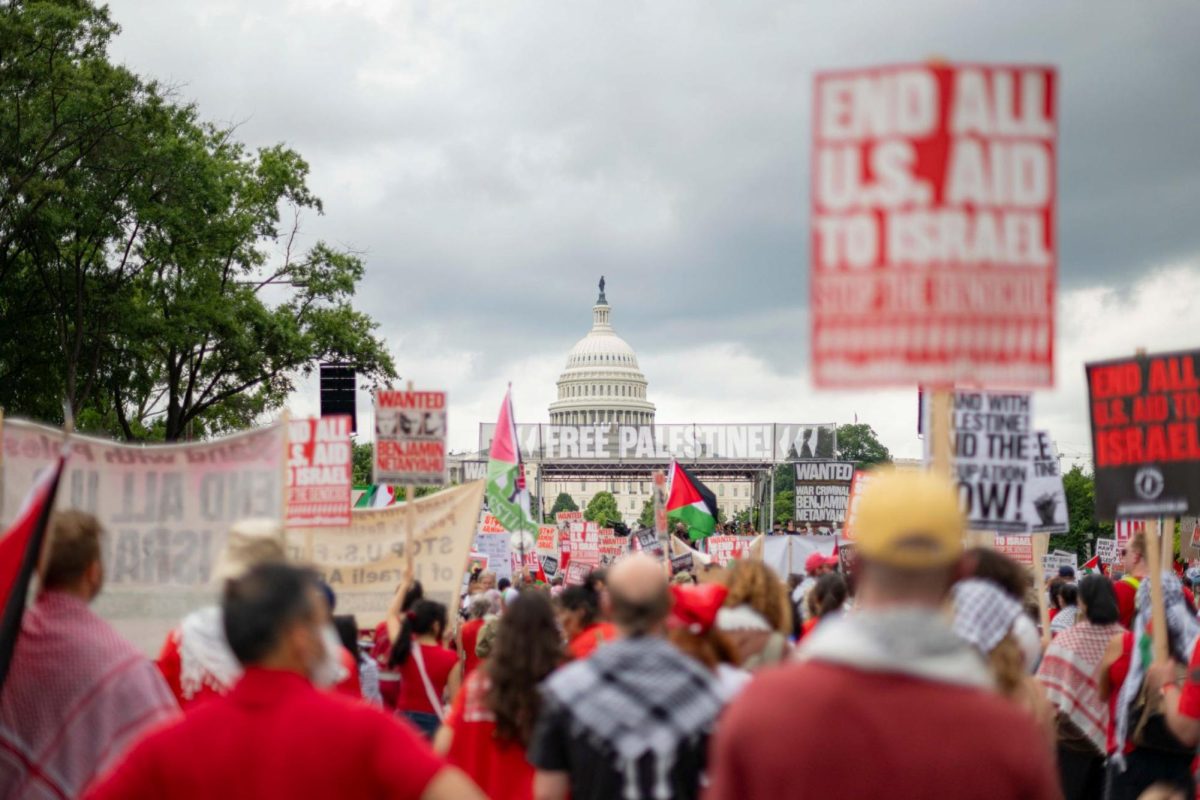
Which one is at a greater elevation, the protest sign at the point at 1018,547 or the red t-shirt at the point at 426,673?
the protest sign at the point at 1018,547

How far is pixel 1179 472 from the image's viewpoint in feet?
25.1

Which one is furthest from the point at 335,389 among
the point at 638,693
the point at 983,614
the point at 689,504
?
the point at 638,693

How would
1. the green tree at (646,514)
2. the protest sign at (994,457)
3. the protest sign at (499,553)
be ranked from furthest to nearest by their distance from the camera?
the green tree at (646,514), the protest sign at (499,553), the protest sign at (994,457)

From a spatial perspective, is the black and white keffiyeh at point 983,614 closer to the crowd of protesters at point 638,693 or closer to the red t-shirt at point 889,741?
the crowd of protesters at point 638,693

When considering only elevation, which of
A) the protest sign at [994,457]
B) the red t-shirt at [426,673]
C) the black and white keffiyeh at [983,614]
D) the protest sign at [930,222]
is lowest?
the red t-shirt at [426,673]

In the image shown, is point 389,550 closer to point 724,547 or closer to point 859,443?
point 724,547

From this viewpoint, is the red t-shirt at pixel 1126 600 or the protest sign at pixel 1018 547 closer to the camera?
the red t-shirt at pixel 1126 600

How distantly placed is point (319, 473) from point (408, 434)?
130cm

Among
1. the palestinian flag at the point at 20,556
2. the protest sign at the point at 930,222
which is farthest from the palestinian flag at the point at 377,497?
the protest sign at the point at 930,222

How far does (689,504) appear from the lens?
89.6ft

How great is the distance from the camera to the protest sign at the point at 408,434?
1369 centimetres

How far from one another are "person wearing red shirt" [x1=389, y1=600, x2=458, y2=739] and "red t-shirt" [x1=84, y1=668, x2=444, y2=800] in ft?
18.4

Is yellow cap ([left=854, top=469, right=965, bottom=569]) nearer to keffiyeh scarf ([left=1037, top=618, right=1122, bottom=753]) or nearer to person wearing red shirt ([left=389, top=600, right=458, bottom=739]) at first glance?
keffiyeh scarf ([left=1037, top=618, right=1122, bottom=753])

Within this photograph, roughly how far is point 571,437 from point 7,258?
178ft
